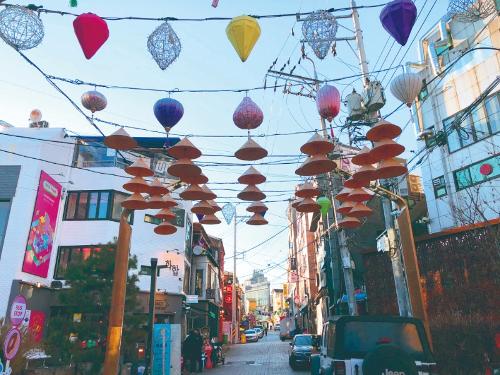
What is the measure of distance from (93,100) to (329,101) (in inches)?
230

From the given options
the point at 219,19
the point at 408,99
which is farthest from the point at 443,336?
the point at 219,19

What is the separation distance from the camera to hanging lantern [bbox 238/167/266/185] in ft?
31.0

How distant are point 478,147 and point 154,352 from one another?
19.3 m

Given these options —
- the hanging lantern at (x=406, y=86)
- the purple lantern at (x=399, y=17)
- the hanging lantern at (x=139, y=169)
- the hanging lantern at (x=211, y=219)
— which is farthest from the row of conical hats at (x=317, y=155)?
the hanging lantern at (x=139, y=169)

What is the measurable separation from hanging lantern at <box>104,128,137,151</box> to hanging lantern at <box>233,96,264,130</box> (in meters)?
2.32

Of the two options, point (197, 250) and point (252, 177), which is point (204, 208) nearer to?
point (252, 177)

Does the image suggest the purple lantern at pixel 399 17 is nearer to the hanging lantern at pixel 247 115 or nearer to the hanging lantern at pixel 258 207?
the hanging lantern at pixel 247 115

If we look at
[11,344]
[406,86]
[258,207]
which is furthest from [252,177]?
[11,344]

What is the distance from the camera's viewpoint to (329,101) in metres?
8.66

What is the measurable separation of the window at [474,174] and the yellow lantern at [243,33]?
657 inches

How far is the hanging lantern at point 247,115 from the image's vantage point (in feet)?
28.2

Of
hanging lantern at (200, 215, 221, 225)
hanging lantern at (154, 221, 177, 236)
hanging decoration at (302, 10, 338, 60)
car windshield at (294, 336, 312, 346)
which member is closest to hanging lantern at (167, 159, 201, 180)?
hanging lantern at (200, 215, 221, 225)

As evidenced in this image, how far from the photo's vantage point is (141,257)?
28.3 metres

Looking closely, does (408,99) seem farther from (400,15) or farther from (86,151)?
(86,151)
